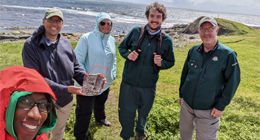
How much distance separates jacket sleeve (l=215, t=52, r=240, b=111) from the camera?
9.48 ft

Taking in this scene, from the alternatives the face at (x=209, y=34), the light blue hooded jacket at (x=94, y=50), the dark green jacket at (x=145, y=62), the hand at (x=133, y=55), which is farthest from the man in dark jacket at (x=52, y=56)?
the face at (x=209, y=34)

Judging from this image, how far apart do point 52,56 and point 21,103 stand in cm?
131

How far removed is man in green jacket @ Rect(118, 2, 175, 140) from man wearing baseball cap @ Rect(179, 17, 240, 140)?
0.61 meters

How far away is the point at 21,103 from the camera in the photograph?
59.8 inches

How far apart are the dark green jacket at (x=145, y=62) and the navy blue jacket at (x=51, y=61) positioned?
1248mm

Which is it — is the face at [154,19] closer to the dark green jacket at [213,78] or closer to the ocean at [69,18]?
the dark green jacket at [213,78]

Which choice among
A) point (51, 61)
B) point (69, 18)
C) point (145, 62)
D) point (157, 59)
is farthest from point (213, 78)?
point (69, 18)

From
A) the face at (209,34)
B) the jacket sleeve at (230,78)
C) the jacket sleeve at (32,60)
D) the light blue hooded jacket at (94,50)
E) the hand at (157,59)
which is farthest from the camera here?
the light blue hooded jacket at (94,50)

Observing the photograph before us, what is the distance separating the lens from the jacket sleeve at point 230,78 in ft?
9.48

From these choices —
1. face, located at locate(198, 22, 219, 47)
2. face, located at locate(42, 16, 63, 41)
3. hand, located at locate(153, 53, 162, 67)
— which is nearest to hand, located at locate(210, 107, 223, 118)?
face, located at locate(198, 22, 219, 47)

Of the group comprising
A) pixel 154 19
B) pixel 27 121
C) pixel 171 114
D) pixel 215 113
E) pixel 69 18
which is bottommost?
pixel 171 114

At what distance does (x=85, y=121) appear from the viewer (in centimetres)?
404

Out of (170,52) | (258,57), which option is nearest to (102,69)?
(170,52)

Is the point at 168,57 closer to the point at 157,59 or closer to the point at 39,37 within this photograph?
the point at 157,59
